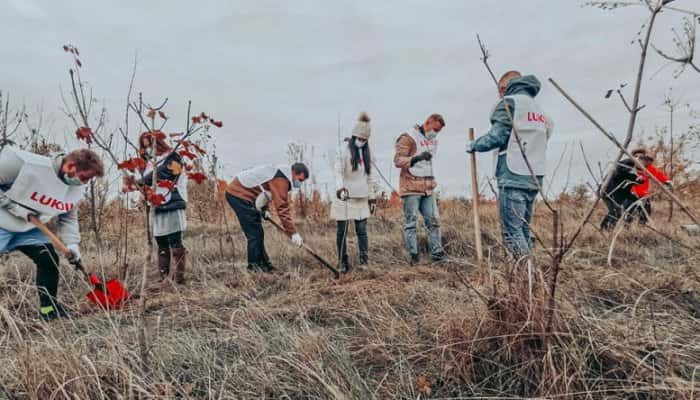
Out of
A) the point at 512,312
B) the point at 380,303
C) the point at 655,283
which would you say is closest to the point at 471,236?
the point at 655,283

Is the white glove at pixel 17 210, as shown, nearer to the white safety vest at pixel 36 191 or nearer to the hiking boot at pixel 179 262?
the white safety vest at pixel 36 191

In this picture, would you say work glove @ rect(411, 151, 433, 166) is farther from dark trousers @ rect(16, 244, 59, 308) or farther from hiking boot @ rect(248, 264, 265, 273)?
dark trousers @ rect(16, 244, 59, 308)

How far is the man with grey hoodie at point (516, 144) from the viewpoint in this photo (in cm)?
296

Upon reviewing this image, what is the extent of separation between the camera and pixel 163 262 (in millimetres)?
4168

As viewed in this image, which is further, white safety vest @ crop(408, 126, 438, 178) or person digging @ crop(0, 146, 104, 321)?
white safety vest @ crop(408, 126, 438, 178)

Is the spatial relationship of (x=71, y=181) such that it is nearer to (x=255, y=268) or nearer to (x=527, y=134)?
(x=255, y=268)

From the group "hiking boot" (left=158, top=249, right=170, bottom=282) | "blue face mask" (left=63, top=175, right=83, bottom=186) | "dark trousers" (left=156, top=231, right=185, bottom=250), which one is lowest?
"hiking boot" (left=158, top=249, right=170, bottom=282)

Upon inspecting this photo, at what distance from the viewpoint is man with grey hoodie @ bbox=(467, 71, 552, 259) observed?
296 centimetres

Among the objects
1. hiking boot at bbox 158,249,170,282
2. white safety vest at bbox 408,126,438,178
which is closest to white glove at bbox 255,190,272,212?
hiking boot at bbox 158,249,170,282

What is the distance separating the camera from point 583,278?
238 centimetres

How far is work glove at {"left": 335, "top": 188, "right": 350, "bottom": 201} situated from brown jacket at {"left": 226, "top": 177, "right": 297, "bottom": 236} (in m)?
0.55

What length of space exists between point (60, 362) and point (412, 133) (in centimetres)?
368

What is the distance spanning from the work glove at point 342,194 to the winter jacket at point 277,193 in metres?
0.54

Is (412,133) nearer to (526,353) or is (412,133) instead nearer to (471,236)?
(471,236)
